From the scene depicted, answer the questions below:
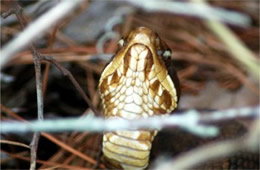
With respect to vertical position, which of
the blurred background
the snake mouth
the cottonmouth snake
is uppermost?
the snake mouth

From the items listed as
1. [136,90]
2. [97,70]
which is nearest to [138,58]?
[136,90]

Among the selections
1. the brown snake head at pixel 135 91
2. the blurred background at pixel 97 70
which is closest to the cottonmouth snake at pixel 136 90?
the brown snake head at pixel 135 91

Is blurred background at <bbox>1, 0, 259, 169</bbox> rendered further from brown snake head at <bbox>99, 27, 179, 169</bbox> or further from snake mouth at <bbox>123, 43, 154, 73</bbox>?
snake mouth at <bbox>123, 43, 154, 73</bbox>

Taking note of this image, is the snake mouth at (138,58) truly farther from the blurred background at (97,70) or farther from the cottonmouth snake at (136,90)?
the blurred background at (97,70)

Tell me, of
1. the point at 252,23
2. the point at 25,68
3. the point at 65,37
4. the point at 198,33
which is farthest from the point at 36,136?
the point at 252,23

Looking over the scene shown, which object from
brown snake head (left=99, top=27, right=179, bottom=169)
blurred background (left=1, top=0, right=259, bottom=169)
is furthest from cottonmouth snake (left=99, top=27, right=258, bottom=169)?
blurred background (left=1, top=0, right=259, bottom=169)

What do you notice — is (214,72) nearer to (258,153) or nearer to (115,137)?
(258,153)

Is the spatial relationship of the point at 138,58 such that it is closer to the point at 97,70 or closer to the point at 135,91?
the point at 135,91
